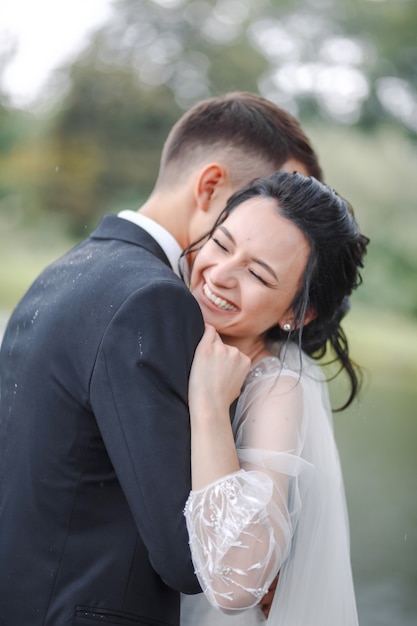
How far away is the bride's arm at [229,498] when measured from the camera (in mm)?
1417

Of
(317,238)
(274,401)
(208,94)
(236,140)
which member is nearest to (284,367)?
(274,401)

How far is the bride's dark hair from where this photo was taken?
1.82 meters

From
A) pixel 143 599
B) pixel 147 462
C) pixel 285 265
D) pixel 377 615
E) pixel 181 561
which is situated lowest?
pixel 377 615

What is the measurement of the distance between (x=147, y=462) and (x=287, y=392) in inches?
17.6

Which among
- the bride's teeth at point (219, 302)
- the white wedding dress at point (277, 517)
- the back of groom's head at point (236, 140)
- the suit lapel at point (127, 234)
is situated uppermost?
the back of groom's head at point (236, 140)

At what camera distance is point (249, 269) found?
5.84ft

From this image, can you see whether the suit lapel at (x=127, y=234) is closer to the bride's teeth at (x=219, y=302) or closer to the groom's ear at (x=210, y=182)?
the bride's teeth at (x=219, y=302)

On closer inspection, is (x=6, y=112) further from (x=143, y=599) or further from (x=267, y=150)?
(x=143, y=599)

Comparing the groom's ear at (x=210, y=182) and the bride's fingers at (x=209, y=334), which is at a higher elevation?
the groom's ear at (x=210, y=182)

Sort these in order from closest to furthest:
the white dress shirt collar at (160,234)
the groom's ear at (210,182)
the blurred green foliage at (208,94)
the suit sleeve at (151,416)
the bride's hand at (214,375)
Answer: the suit sleeve at (151,416) → the bride's hand at (214,375) → the white dress shirt collar at (160,234) → the groom's ear at (210,182) → the blurred green foliage at (208,94)

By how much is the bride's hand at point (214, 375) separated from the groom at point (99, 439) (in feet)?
0.09

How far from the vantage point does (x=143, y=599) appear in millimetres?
1573

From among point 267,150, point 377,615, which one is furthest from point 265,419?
point 377,615

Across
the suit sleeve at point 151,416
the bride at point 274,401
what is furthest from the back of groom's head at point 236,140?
the suit sleeve at point 151,416
